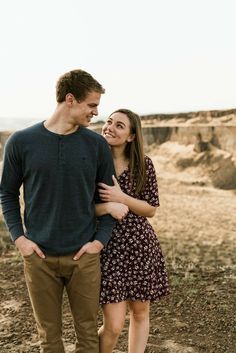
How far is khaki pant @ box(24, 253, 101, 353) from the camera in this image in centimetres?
239

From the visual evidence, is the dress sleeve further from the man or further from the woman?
the man

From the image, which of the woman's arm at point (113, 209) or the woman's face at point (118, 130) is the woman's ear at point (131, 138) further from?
the woman's arm at point (113, 209)

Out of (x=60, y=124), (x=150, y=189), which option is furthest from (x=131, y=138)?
(x=60, y=124)

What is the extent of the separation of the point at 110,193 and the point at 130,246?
36cm

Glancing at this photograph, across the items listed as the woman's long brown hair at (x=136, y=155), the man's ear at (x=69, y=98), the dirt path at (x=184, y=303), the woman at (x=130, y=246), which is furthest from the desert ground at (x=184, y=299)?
the man's ear at (x=69, y=98)

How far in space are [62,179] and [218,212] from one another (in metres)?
8.55

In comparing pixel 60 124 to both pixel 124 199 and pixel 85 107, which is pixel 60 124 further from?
pixel 124 199

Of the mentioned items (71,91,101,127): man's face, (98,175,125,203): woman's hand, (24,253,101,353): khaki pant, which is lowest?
(24,253,101,353): khaki pant

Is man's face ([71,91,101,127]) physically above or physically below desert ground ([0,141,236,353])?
above

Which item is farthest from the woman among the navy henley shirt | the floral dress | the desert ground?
the desert ground

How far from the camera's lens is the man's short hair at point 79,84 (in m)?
2.30

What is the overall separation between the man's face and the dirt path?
1909 mm

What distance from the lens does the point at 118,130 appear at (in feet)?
8.88

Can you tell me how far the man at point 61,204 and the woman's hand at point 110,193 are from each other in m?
0.04
